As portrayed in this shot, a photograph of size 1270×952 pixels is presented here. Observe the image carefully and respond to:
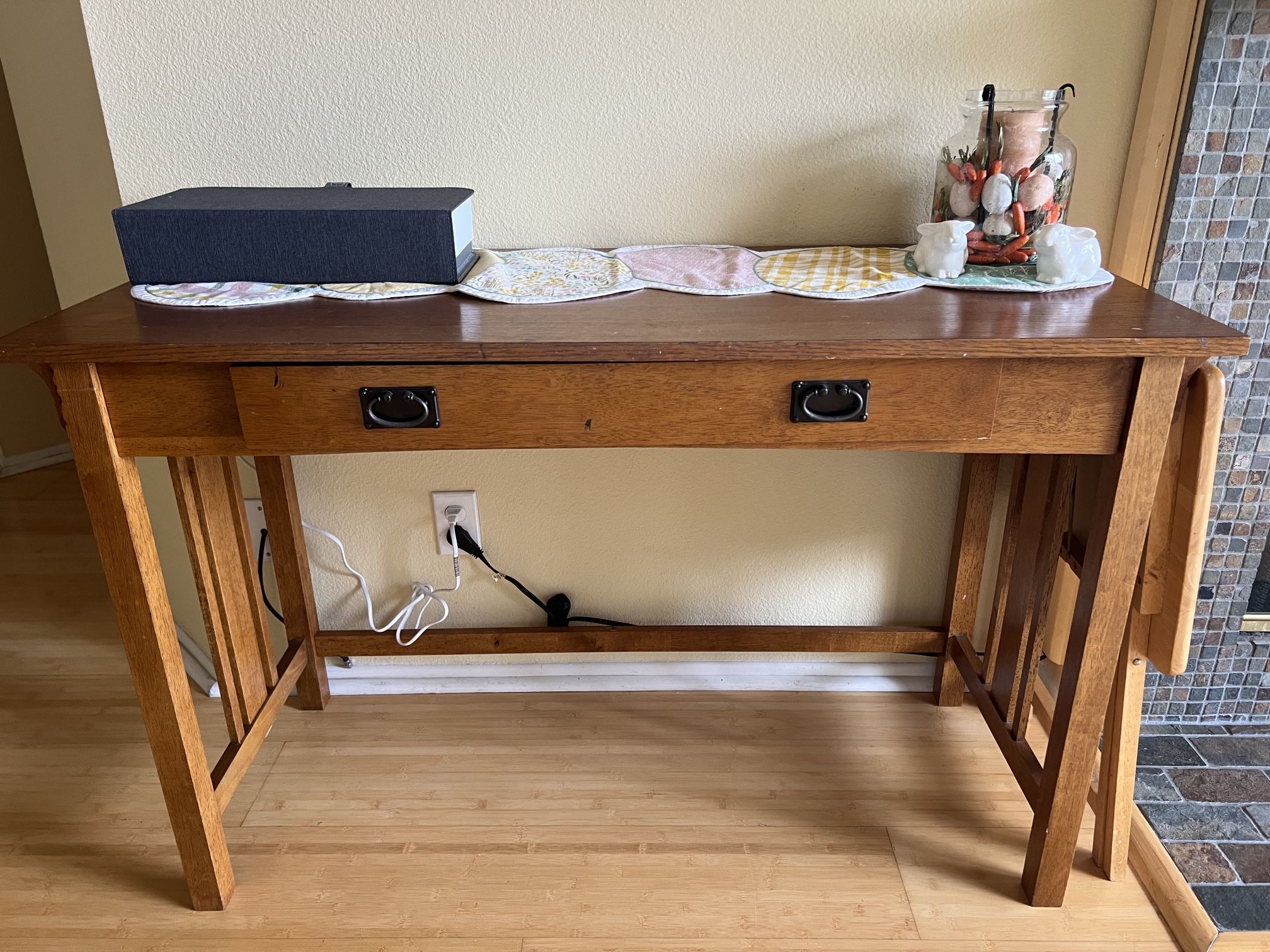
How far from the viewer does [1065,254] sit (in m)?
1.10

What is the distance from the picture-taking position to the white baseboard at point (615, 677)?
1.68 m

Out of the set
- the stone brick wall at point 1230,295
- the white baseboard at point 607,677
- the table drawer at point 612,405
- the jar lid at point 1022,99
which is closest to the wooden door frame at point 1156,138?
the stone brick wall at point 1230,295

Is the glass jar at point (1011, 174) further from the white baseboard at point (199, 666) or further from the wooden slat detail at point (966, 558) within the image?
the white baseboard at point (199, 666)

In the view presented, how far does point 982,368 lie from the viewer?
989mm

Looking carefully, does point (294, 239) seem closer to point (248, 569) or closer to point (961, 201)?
point (248, 569)

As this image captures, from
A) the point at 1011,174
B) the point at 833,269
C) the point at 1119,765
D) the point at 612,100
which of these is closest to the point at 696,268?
the point at 833,269

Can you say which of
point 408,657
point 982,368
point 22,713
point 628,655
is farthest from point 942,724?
point 22,713

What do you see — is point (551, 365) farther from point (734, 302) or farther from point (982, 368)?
point (982, 368)

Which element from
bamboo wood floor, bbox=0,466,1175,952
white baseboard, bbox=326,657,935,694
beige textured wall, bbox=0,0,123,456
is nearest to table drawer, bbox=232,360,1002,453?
bamboo wood floor, bbox=0,466,1175,952

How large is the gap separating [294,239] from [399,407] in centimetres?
30

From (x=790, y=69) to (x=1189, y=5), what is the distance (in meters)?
0.52

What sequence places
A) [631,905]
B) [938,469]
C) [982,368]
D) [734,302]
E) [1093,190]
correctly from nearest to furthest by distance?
[982,368] < [734,302] < [631,905] < [1093,190] < [938,469]

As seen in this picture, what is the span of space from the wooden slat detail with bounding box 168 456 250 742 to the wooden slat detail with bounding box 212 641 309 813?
0.07ft

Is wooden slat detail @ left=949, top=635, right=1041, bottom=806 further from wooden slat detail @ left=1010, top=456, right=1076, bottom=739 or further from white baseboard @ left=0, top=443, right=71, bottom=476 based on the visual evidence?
white baseboard @ left=0, top=443, right=71, bottom=476
